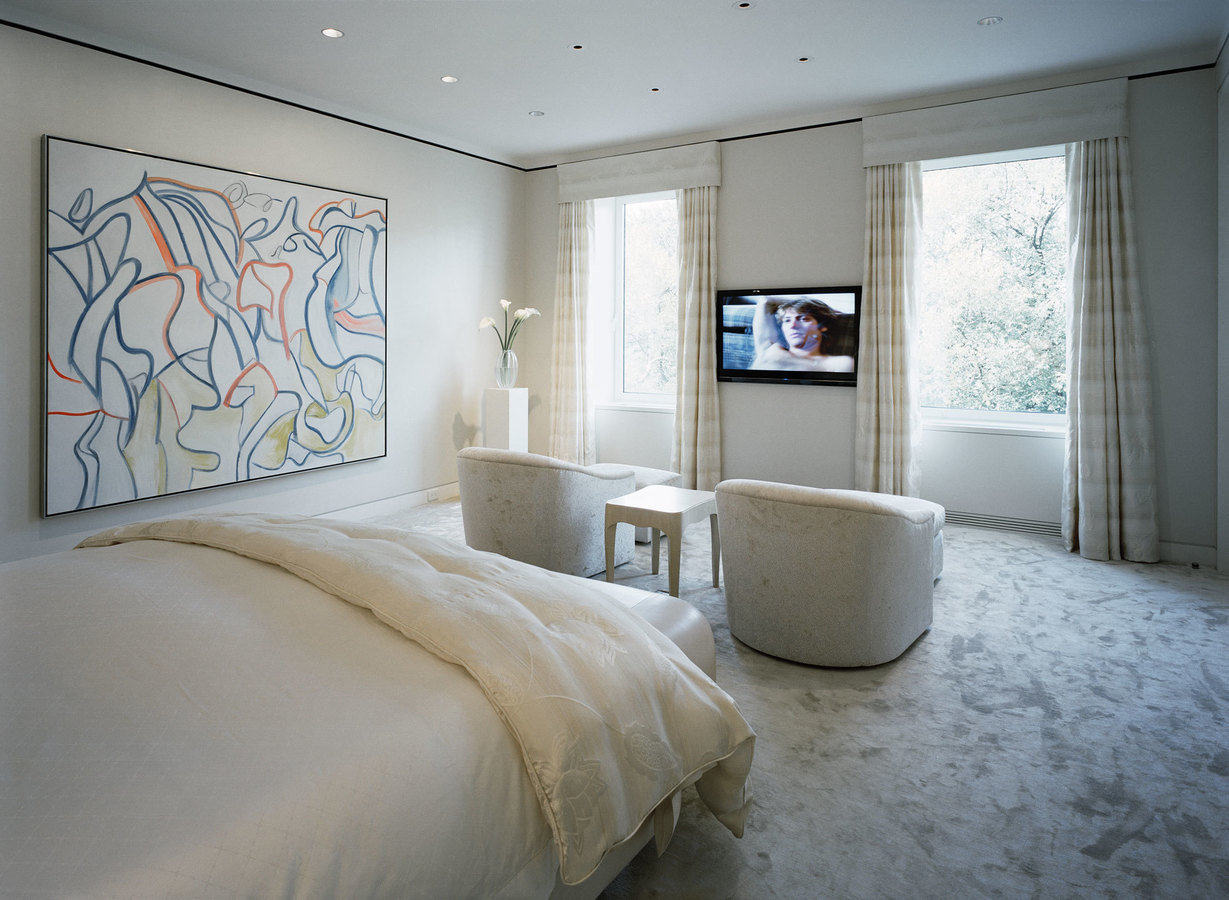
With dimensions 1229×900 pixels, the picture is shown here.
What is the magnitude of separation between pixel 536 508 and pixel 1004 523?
10.8 ft

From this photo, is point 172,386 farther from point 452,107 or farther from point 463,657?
point 463,657

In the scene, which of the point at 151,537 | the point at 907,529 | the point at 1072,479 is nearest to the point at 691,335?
the point at 1072,479

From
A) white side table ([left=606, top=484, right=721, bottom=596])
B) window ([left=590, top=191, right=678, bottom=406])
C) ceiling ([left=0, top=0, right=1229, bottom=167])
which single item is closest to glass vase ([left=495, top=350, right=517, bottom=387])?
window ([left=590, top=191, right=678, bottom=406])

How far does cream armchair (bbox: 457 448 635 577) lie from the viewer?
12.8ft

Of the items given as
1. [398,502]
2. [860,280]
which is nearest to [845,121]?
[860,280]

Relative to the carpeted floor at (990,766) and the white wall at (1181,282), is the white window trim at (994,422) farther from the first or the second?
the carpeted floor at (990,766)

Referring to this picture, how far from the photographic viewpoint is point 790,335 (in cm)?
575

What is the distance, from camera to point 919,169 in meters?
5.19

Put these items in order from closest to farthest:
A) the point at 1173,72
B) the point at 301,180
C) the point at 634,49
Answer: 1. the point at 634,49
2. the point at 1173,72
3. the point at 301,180

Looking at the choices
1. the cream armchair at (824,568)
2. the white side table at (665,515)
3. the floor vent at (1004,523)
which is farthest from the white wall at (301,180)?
the floor vent at (1004,523)

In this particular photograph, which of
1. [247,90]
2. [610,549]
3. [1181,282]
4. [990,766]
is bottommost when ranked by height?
[990,766]

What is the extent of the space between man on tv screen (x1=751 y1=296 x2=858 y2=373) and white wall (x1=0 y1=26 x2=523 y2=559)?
2.37m

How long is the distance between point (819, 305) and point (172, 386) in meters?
4.23

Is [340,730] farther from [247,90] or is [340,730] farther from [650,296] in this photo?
[650,296]
